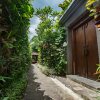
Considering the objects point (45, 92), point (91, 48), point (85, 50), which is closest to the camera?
point (45, 92)

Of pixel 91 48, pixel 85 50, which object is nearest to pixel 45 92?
pixel 91 48

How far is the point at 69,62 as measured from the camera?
307 inches

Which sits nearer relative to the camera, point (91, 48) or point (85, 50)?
point (91, 48)

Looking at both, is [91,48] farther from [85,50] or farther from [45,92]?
[45,92]

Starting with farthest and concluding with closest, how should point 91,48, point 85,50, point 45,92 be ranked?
point 85,50 < point 91,48 < point 45,92

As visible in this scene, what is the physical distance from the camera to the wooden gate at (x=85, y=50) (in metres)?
5.56

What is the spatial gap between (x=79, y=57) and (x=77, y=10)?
85.8 inches

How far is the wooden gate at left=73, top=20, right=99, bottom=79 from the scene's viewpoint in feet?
18.2

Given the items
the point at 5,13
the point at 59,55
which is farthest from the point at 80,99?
the point at 59,55

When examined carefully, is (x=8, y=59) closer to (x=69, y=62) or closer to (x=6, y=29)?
(x=6, y=29)

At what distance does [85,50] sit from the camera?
20.4 ft

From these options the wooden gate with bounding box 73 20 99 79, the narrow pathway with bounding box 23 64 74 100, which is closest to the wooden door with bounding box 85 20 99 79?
the wooden gate with bounding box 73 20 99 79

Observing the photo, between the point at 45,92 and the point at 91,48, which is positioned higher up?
the point at 91,48

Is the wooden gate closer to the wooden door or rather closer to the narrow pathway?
the wooden door
